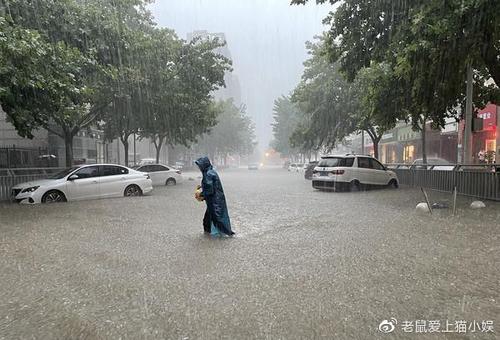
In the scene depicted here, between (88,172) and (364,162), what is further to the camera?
(364,162)

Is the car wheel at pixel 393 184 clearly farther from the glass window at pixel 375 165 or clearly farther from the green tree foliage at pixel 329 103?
the green tree foliage at pixel 329 103

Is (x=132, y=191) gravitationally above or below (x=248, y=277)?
above

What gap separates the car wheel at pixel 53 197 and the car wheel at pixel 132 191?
2.53 m

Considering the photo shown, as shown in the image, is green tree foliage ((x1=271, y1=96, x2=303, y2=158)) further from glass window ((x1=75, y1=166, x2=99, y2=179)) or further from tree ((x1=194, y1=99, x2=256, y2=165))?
glass window ((x1=75, y1=166, x2=99, y2=179))

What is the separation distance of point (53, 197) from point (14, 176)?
3.37 meters

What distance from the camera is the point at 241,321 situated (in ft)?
12.4

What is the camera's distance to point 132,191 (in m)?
15.7

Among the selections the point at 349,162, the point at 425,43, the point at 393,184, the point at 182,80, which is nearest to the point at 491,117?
the point at 393,184

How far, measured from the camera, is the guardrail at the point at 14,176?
1462 centimetres

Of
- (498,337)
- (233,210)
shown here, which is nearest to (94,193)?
(233,210)

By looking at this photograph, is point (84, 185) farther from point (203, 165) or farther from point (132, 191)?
point (203, 165)

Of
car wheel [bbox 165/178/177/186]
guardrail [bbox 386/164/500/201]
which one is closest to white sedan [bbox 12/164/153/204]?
car wheel [bbox 165/178/177/186]

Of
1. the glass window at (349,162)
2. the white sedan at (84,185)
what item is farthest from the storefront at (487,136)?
the white sedan at (84,185)

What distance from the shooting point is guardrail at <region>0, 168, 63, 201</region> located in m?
14.6
